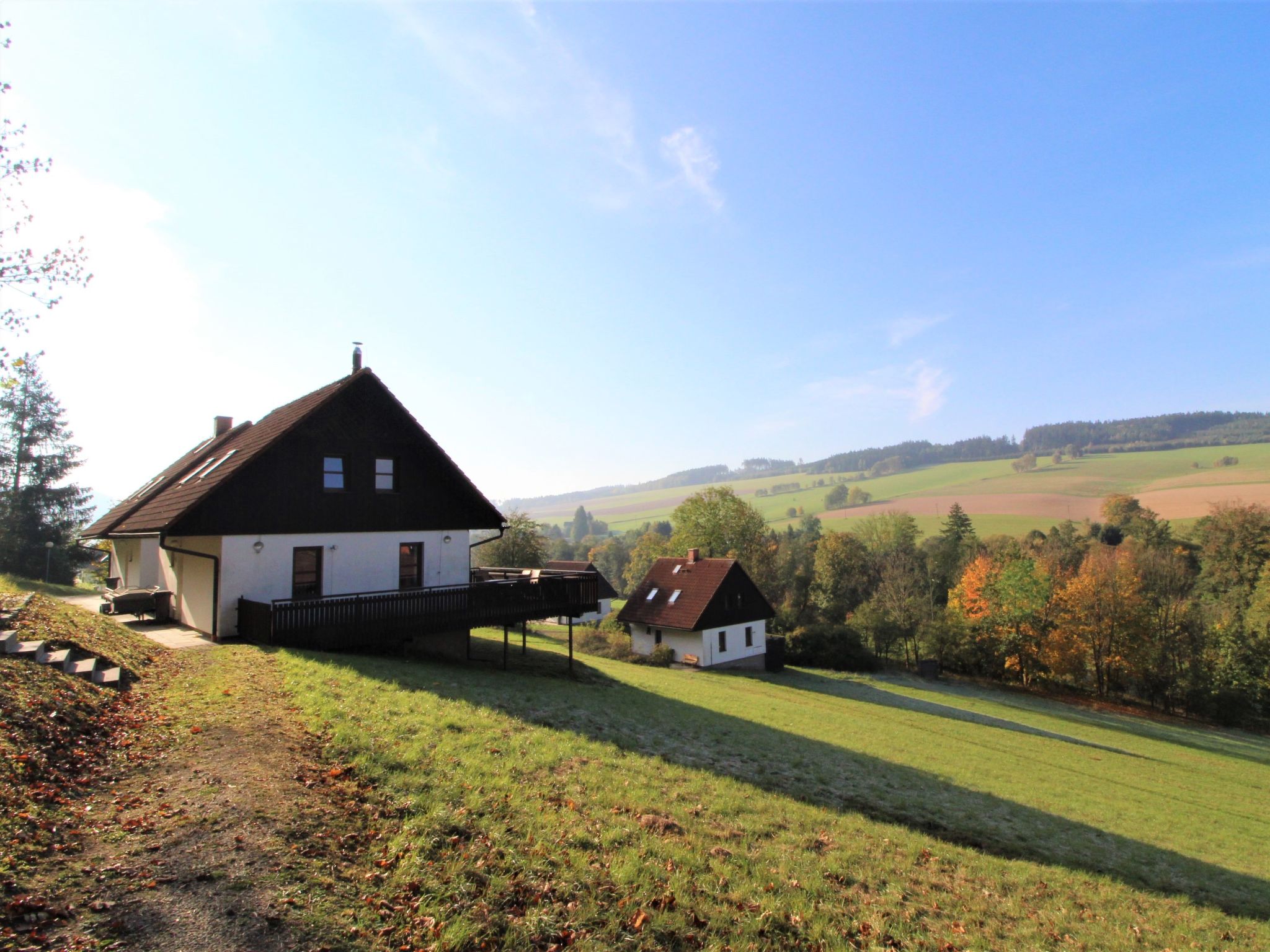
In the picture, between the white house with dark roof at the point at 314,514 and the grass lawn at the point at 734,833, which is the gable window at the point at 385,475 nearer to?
the white house with dark roof at the point at 314,514

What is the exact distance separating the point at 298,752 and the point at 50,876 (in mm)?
3031

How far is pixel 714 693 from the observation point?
864 inches

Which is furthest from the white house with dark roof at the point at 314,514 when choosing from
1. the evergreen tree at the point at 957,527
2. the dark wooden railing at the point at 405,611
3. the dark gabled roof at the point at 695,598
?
the evergreen tree at the point at 957,527

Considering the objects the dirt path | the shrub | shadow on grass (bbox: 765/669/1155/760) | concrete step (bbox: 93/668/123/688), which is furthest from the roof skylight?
the shrub

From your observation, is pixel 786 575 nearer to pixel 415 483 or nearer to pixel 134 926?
pixel 415 483

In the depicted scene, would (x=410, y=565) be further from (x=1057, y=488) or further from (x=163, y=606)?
(x=1057, y=488)

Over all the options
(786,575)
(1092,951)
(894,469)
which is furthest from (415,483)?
(894,469)

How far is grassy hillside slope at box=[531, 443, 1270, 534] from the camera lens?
85.9 meters

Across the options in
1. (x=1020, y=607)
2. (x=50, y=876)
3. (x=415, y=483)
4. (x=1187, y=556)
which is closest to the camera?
(x=50, y=876)

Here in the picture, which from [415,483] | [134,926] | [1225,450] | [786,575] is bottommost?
[786,575]

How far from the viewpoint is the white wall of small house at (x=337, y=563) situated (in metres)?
16.1

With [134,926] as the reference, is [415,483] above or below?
above

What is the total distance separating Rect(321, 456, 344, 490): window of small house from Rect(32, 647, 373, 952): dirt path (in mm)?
10464

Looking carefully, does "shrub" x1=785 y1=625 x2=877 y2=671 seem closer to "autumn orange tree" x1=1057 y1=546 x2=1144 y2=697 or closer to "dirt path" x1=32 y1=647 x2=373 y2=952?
Result: "autumn orange tree" x1=1057 y1=546 x2=1144 y2=697
